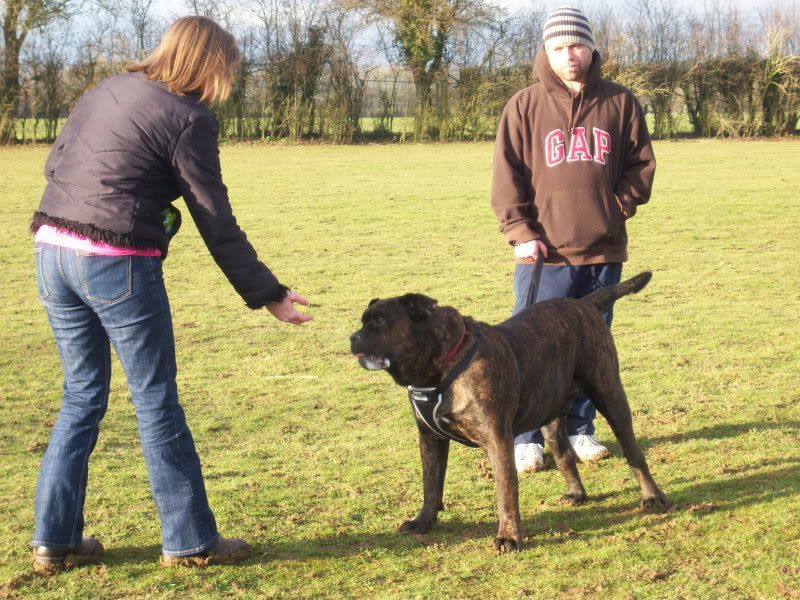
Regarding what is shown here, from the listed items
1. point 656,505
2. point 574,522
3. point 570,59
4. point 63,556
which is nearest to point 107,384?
point 63,556

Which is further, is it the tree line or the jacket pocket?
the tree line

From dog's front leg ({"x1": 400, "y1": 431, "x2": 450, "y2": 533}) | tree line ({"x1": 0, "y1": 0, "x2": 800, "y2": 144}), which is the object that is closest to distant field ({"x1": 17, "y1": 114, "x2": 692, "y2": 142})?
tree line ({"x1": 0, "y1": 0, "x2": 800, "y2": 144})

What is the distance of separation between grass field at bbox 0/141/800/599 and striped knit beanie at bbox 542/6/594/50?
248 centimetres

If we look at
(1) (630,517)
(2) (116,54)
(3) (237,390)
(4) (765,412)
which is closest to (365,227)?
(3) (237,390)

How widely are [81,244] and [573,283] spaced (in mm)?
3038

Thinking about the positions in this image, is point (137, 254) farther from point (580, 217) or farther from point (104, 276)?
point (580, 217)

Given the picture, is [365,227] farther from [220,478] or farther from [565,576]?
[565,576]

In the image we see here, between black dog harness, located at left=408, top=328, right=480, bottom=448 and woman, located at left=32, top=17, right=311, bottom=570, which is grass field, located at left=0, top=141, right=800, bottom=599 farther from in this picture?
black dog harness, located at left=408, top=328, right=480, bottom=448

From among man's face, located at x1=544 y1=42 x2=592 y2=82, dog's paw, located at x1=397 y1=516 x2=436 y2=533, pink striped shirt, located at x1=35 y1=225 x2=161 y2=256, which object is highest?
man's face, located at x1=544 y1=42 x2=592 y2=82

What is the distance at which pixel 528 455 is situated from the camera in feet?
20.3

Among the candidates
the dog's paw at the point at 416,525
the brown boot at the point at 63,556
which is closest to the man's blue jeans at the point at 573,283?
the dog's paw at the point at 416,525

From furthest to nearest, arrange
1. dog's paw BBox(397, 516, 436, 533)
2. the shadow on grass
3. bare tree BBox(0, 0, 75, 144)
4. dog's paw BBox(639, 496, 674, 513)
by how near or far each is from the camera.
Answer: bare tree BBox(0, 0, 75, 144), dog's paw BBox(639, 496, 674, 513), dog's paw BBox(397, 516, 436, 533), the shadow on grass

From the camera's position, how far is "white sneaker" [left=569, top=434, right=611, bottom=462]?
20.5 ft

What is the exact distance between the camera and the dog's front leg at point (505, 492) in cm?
477
